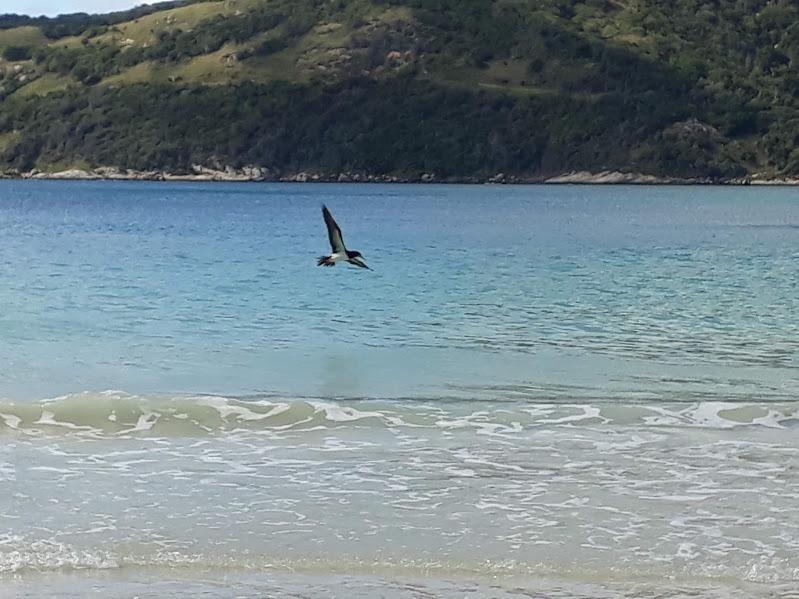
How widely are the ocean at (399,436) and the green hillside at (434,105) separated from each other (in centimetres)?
13267

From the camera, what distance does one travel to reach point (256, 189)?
490ft

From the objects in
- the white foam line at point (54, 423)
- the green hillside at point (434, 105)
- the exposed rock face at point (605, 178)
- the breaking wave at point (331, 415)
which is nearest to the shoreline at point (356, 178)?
the exposed rock face at point (605, 178)

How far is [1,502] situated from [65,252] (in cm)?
3808

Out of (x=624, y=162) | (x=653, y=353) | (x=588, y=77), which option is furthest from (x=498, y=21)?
Result: (x=653, y=353)

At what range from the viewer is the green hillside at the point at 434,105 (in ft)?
553

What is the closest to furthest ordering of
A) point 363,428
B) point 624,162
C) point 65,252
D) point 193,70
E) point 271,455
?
1. point 271,455
2. point 363,428
3. point 65,252
4. point 624,162
5. point 193,70

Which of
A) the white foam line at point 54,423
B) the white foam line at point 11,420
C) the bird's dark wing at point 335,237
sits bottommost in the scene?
the white foam line at point 54,423

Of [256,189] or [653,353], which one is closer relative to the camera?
[653,353]

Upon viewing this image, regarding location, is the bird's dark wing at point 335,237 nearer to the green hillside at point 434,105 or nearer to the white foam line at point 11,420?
the white foam line at point 11,420

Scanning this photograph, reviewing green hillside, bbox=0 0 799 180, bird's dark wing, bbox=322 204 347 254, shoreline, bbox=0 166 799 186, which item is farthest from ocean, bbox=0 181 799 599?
green hillside, bbox=0 0 799 180

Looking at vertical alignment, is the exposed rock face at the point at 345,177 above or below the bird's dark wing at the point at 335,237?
below

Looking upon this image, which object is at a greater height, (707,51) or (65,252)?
(707,51)

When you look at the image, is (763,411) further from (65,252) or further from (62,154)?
(62,154)

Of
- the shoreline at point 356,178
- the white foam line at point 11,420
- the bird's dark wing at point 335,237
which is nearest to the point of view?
the white foam line at point 11,420
